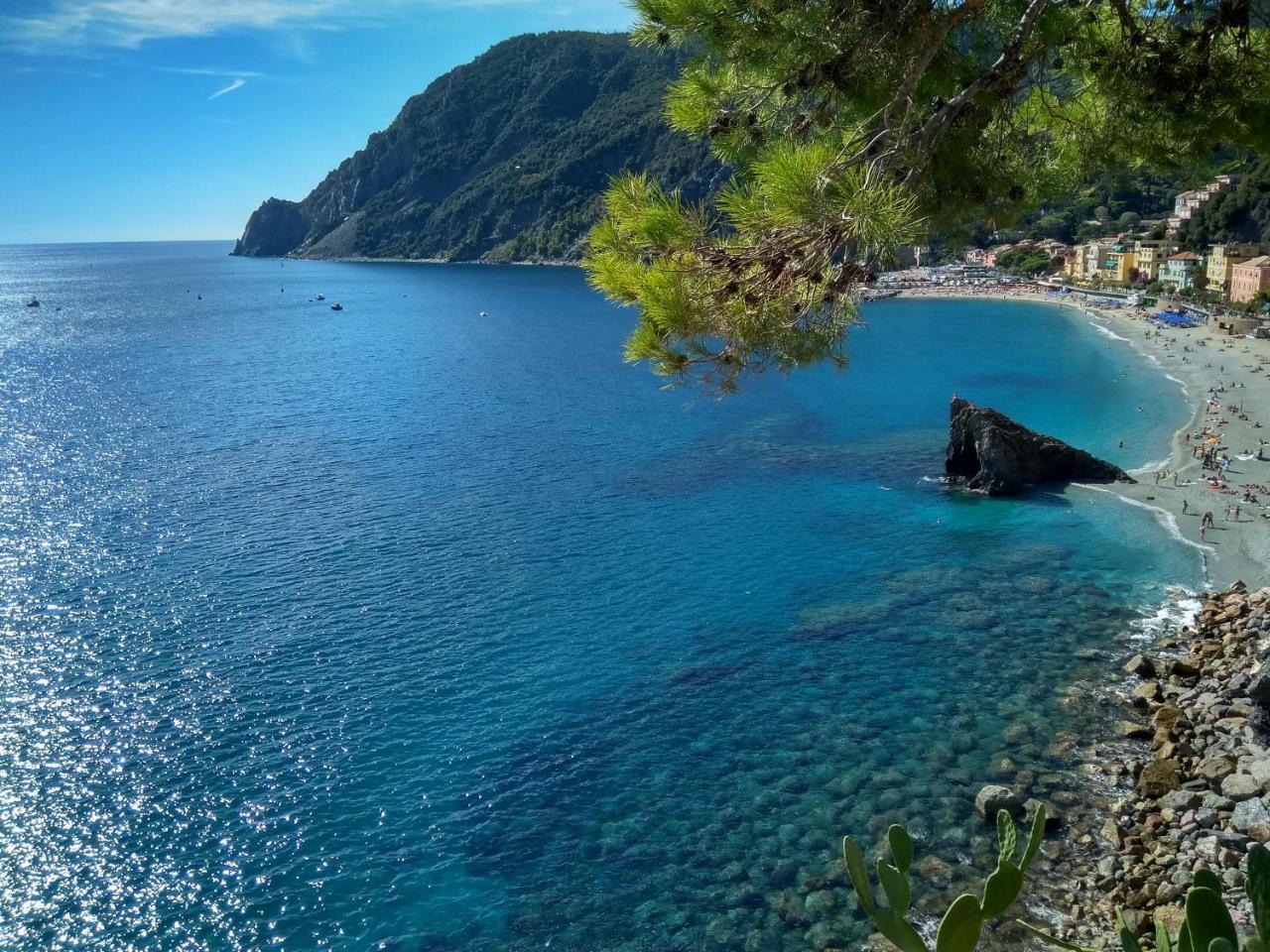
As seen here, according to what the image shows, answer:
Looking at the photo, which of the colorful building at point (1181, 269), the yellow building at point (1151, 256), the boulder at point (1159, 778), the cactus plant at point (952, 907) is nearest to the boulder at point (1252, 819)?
the boulder at point (1159, 778)

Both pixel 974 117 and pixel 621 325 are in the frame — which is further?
pixel 621 325

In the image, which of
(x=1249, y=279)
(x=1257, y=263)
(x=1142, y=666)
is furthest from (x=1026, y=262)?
(x=1142, y=666)

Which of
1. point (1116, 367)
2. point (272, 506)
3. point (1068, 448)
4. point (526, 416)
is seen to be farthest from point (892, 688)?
point (1116, 367)

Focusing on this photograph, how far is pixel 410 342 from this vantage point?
288 feet

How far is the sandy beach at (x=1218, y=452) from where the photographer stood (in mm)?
29359

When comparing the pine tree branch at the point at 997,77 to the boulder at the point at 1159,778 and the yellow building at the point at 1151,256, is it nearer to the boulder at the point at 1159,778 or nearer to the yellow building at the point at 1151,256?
the boulder at the point at 1159,778

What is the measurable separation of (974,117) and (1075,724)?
1564cm

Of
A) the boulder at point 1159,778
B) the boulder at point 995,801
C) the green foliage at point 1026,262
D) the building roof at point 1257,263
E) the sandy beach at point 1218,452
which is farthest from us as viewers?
the green foliage at point 1026,262

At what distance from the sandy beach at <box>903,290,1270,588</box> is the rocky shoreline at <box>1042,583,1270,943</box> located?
750cm

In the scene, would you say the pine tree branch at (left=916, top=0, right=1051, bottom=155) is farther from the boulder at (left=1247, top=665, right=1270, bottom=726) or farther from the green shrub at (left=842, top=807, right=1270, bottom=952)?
the boulder at (left=1247, top=665, right=1270, bottom=726)

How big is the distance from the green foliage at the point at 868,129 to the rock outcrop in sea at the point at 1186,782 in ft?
27.9

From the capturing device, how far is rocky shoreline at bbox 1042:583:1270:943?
1370 centimetres

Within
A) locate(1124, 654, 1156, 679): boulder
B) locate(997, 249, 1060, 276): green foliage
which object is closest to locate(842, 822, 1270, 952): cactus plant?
locate(1124, 654, 1156, 679): boulder

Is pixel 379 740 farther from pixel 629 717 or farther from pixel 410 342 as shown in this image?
pixel 410 342
